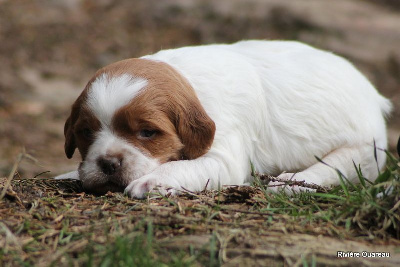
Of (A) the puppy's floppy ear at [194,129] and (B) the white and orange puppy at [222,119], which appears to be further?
(A) the puppy's floppy ear at [194,129]

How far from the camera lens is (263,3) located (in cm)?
1273

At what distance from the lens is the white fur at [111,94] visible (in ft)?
15.3

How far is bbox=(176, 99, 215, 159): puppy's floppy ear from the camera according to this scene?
4930 millimetres

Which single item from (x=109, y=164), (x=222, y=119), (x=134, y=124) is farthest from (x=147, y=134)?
(x=222, y=119)

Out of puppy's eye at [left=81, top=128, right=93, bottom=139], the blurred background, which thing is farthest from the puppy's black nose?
the blurred background

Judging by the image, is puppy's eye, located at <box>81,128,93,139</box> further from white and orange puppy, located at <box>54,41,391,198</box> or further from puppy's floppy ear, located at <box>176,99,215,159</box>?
puppy's floppy ear, located at <box>176,99,215,159</box>

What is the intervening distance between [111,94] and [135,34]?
339 inches

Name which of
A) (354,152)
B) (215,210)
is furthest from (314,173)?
(215,210)

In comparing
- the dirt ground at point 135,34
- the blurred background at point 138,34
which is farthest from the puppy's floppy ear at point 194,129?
the blurred background at point 138,34

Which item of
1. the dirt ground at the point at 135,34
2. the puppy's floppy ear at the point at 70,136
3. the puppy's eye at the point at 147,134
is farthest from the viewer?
the dirt ground at the point at 135,34

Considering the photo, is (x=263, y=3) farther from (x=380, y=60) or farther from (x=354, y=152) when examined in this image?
(x=354, y=152)

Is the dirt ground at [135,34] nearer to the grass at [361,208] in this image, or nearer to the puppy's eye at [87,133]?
the puppy's eye at [87,133]

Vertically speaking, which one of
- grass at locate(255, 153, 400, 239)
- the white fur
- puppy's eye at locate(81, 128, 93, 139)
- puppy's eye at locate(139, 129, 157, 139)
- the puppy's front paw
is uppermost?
Answer: the white fur

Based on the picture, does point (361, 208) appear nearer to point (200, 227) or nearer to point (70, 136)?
point (200, 227)
